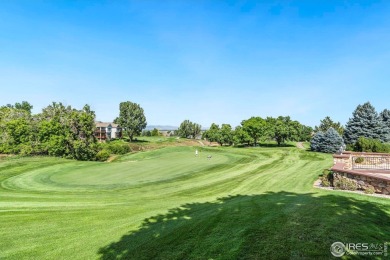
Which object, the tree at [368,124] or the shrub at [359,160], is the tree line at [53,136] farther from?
the tree at [368,124]

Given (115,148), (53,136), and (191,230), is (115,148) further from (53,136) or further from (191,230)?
(191,230)

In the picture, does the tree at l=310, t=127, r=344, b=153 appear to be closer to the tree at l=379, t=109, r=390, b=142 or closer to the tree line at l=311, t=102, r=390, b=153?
the tree line at l=311, t=102, r=390, b=153

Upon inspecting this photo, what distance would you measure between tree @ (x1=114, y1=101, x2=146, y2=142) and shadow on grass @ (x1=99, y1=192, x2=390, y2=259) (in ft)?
254

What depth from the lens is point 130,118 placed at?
3233 inches

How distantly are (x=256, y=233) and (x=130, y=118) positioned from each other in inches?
3155

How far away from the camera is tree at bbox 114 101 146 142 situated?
3233 inches

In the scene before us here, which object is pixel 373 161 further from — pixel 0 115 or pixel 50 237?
pixel 0 115

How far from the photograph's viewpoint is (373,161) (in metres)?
16.6

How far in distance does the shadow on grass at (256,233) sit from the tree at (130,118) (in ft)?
254

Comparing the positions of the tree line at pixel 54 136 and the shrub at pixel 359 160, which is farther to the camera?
the tree line at pixel 54 136

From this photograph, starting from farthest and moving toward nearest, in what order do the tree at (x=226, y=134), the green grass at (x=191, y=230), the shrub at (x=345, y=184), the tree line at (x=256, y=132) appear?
the tree at (x=226, y=134) < the tree line at (x=256, y=132) < the shrub at (x=345, y=184) < the green grass at (x=191, y=230)

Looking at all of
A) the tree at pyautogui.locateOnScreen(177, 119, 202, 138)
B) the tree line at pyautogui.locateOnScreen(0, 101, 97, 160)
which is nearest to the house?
the tree at pyautogui.locateOnScreen(177, 119, 202, 138)

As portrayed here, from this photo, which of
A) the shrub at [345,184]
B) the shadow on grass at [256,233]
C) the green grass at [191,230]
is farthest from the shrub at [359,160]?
the shadow on grass at [256,233]

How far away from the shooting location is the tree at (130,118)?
8212 centimetres
